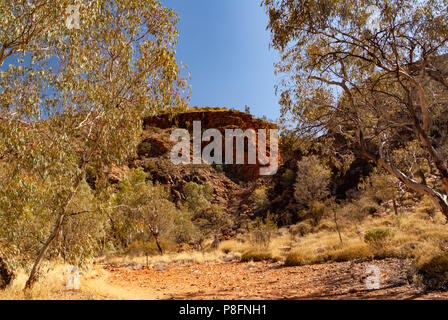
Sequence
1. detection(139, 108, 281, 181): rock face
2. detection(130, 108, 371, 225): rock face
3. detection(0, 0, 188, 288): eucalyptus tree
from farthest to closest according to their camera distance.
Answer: detection(139, 108, 281, 181): rock face
detection(130, 108, 371, 225): rock face
detection(0, 0, 188, 288): eucalyptus tree

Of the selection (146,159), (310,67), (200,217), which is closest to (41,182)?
(310,67)

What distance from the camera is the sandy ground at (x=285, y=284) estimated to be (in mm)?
5582

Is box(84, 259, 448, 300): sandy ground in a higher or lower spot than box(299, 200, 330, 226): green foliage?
lower

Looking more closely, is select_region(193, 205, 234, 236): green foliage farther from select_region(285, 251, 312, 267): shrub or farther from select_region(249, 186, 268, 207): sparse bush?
select_region(285, 251, 312, 267): shrub

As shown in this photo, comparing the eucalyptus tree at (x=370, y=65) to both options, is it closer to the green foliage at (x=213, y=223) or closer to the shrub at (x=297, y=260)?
the shrub at (x=297, y=260)

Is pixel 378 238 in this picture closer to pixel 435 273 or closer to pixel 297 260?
pixel 297 260

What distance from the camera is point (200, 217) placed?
27.6 metres

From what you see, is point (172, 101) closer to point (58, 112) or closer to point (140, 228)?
point (58, 112)

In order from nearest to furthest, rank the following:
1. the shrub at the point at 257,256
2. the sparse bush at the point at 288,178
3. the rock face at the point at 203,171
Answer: the shrub at the point at 257,256 < the sparse bush at the point at 288,178 < the rock face at the point at 203,171

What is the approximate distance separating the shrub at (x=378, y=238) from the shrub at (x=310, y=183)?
14.5 meters
